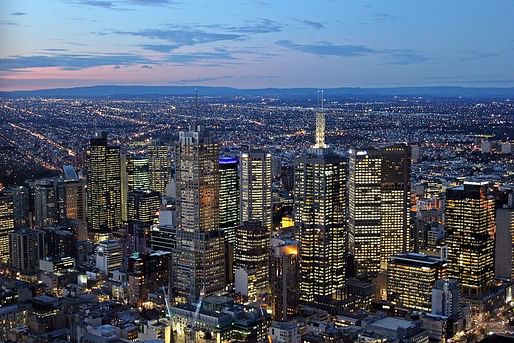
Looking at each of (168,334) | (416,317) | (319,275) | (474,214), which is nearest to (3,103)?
(168,334)

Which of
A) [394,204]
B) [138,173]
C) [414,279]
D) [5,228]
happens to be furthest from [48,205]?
[414,279]

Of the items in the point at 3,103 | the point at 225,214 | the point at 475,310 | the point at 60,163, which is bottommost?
the point at 475,310

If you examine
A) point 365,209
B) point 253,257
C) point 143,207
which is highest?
point 365,209

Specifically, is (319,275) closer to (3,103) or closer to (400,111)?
(3,103)

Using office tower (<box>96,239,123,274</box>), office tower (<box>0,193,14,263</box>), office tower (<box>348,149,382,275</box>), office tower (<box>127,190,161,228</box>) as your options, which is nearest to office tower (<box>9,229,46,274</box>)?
office tower (<box>0,193,14,263</box>)

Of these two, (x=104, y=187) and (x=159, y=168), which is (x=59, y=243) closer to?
(x=104, y=187)

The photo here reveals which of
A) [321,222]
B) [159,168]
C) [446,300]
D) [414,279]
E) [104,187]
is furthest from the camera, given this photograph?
[159,168]

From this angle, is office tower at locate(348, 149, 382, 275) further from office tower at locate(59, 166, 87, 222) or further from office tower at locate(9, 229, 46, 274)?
office tower at locate(59, 166, 87, 222)
